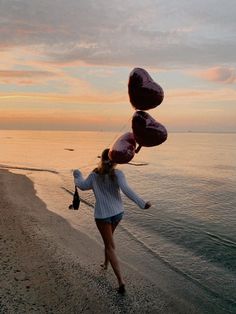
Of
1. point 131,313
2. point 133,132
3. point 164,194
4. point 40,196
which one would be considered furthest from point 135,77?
point 164,194

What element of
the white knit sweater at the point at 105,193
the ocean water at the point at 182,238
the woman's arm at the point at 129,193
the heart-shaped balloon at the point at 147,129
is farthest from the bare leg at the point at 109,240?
the heart-shaped balloon at the point at 147,129

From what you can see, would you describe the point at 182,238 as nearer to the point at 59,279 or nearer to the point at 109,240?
the point at 59,279

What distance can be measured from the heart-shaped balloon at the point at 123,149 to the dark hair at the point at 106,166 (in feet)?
2.01

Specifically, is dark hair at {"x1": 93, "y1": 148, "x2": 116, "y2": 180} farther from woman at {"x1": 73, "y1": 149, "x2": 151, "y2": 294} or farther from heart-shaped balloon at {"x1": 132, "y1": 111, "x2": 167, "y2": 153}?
heart-shaped balloon at {"x1": 132, "y1": 111, "x2": 167, "y2": 153}

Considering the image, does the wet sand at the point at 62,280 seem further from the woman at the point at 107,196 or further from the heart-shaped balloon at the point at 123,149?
the heart-shaped balloon at the point at 123,149

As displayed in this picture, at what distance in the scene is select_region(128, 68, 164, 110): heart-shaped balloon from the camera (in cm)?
564

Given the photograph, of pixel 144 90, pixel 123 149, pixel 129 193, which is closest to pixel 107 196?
pixel 129 193

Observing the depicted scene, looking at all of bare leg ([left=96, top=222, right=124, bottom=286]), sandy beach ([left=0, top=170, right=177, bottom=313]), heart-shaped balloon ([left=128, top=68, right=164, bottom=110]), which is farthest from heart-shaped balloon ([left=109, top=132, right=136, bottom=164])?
sandy beach ([left=0, top=170, right=177, bottom=313])

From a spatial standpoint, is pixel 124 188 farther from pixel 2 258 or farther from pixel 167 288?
pixel 2 258

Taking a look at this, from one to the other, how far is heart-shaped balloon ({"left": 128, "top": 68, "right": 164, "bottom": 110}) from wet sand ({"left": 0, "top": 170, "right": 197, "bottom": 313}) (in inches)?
141

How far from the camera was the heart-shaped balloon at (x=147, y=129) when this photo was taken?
19.0 feet

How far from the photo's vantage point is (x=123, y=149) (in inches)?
233

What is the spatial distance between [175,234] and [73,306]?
7977 millimetres

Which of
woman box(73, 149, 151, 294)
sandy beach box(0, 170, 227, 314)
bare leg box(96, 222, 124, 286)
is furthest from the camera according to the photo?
bare leg box(96, 222, 124, 286)
